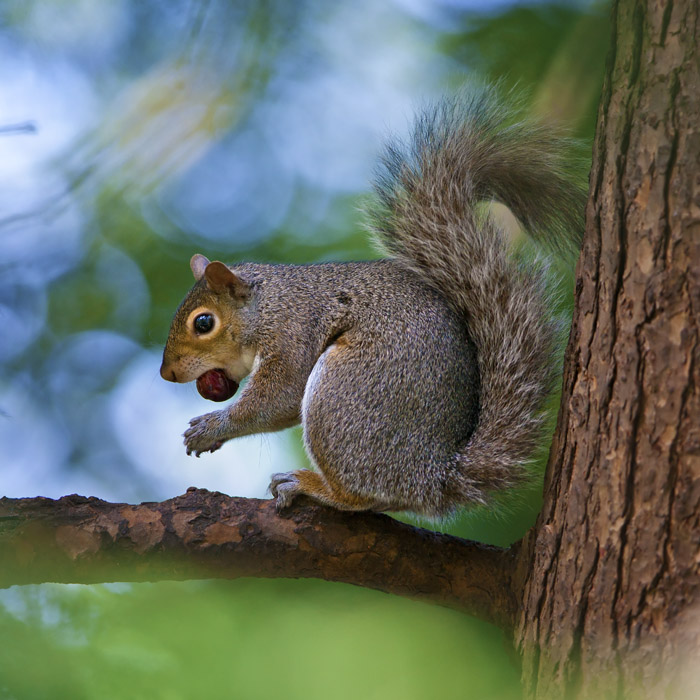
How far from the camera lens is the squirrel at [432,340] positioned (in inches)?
85.9

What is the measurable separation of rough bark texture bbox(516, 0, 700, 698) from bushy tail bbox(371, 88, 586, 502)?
0.52 meters

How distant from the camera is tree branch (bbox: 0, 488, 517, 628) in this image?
2.01m

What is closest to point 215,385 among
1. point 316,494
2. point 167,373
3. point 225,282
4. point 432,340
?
point 167,373

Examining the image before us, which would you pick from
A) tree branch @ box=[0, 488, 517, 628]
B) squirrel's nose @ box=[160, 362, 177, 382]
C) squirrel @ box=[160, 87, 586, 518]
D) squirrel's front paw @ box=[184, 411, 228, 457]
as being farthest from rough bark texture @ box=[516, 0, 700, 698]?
squirrel's nose @ box=[160, 362, 177, 382]

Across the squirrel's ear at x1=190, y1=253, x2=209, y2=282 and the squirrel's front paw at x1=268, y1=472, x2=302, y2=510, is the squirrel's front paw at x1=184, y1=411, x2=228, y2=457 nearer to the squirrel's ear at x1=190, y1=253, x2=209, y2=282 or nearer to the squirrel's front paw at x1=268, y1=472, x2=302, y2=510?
the squirrel's front paw at x1=268, y1=472, x2=302, y2=510

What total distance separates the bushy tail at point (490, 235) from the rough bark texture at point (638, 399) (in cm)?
52

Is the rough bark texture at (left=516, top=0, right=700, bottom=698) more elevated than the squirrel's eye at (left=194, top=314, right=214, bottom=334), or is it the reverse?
the squirrel's eye at (left=194, top=314, right=214, bottom=334)

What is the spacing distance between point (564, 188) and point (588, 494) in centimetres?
108

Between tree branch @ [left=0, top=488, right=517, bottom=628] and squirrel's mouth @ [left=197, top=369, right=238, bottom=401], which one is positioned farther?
squirrel's mouth @ [left=197, top=369, right=238, bottom=401]

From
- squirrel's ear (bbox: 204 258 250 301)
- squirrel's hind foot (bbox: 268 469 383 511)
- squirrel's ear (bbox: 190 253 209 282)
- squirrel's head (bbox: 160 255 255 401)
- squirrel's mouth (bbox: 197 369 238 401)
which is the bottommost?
squirrel's hind foot (bbox: 268 469 383 511)

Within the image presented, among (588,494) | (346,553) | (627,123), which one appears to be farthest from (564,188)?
(346,553)

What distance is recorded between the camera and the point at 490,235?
228 centimetres

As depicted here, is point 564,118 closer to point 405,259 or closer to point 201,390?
point 405,259

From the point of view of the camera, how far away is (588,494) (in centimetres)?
156
